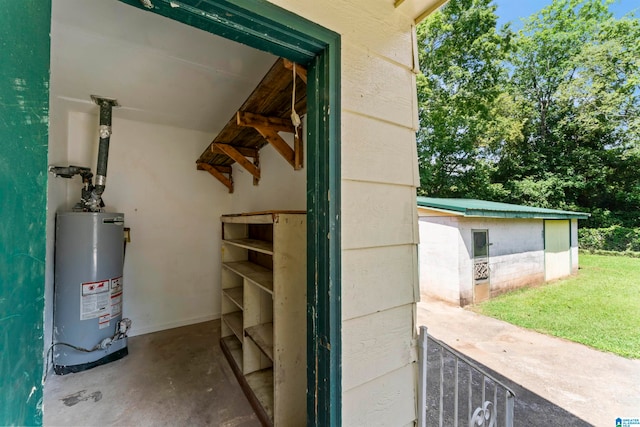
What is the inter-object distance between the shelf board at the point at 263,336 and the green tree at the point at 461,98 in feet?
26.4

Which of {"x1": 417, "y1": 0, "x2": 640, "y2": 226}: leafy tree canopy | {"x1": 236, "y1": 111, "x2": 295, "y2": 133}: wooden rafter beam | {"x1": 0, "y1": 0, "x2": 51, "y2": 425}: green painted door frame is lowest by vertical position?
{"x1": 0, "y1": 0, "x2": 51, "y2": 425}: green painted door frame

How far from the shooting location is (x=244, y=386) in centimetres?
190

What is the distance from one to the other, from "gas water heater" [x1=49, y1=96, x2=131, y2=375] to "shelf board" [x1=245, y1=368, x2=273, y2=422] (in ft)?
4.80

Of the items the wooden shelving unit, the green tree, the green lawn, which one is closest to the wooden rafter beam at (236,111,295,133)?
the wooden shelving unit

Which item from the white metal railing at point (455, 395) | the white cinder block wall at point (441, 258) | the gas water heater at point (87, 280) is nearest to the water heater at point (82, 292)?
the gas water heater at point (87, 280)

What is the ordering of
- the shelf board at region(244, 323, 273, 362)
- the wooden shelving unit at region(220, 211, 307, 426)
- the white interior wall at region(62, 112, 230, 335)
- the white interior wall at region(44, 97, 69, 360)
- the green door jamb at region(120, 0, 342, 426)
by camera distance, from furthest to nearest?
the white interior wall at region(62, 112, 230, 335), the white interior wall at region(44, 97, 69, 360), the shelf board at region(244, 323, 273, 362), the wooden shelving unit at region(220, 211, 307, 426), the green door jamb at region(120, 0, 342, 426)

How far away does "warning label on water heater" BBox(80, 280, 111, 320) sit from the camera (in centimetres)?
217

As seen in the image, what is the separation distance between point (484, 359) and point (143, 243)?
4178 millimetres

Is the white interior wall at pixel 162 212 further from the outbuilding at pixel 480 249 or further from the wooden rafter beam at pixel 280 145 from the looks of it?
the outbuilding at pixel 480 249

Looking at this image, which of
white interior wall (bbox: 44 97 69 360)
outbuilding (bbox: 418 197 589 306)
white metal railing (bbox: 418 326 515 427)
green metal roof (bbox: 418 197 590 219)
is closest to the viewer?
white metal railing (bbox: 418 326 515 427)

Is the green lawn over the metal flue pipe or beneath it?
beneath

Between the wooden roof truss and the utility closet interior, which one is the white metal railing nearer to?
the utility closet interior

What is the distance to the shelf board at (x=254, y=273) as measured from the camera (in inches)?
66.1

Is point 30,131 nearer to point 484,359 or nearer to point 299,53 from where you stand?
point 299,53
